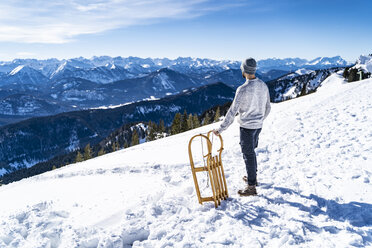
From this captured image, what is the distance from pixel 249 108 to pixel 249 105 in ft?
0.24

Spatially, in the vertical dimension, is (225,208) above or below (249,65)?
below

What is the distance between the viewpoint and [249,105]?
5660mm

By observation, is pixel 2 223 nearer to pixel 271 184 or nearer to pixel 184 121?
pixel 271 184

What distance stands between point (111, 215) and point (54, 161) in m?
197

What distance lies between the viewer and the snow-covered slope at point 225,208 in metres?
4.62

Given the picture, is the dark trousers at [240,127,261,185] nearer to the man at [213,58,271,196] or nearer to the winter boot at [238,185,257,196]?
the man at [213,58,271,196]

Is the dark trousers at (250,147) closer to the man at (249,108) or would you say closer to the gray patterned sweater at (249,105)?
the man at (249,108)

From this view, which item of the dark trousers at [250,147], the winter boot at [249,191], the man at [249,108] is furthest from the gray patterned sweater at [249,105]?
the winter boot at [249,191]

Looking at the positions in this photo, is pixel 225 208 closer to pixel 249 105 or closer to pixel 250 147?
pixel 250 147

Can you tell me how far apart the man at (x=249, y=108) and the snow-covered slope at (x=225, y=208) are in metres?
1.43

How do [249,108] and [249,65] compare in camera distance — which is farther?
[249,108]

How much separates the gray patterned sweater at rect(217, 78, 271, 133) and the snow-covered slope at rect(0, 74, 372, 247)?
1967 millimetres

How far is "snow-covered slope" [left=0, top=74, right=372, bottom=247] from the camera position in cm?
462

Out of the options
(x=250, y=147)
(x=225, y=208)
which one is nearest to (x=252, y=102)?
(x=250, y=147)
